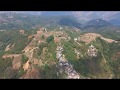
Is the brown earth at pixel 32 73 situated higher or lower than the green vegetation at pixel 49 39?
lower

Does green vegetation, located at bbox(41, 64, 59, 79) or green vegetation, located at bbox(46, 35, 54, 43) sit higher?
green vegetation, located at bbox(46, 35, 54, 43)

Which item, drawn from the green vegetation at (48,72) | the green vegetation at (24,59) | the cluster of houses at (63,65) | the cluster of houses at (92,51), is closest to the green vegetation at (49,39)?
the cluster of houses at (63,65)

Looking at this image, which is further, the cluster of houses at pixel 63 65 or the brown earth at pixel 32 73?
the cluster of houses at pixel 63 65

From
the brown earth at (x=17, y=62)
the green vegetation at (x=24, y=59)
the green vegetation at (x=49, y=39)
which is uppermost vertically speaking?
the green vegetation at (x=49, y=39)

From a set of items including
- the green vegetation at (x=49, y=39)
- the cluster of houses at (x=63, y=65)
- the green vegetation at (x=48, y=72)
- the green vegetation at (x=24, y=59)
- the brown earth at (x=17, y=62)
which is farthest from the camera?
the green vegetation at (x=49, y=39)

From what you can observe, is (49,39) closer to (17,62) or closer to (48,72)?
(17,62)

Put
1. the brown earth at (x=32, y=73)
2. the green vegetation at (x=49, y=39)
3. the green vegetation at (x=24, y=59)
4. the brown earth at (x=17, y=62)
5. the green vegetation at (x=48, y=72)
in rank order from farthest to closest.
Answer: the green vegetation at (x=49, y=39), the brown earth at (x=17, y=62), the green vegetation at (x=24, y=59), the green vegetation at (x=48, y=72), the brown earth at (x=32, y=73)

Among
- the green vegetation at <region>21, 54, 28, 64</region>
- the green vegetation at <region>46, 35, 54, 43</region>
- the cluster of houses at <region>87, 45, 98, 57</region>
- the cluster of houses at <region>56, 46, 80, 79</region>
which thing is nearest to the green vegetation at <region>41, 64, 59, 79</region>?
the cluster of houses at <region>56, 46, 80, 79</region>

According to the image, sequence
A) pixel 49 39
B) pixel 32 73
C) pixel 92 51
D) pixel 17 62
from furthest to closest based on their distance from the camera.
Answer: pixel 92 51
pixel 49 39
pixel 17 62
pixel 32 73

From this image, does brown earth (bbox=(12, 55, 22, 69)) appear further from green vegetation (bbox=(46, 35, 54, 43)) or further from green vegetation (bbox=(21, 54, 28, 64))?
green vegetation (bbox=(46, 35, 54, 43))

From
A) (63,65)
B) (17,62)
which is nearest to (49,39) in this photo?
(63,65)

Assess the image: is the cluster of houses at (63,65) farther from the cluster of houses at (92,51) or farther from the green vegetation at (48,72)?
the cluster of houses at (92,51)
